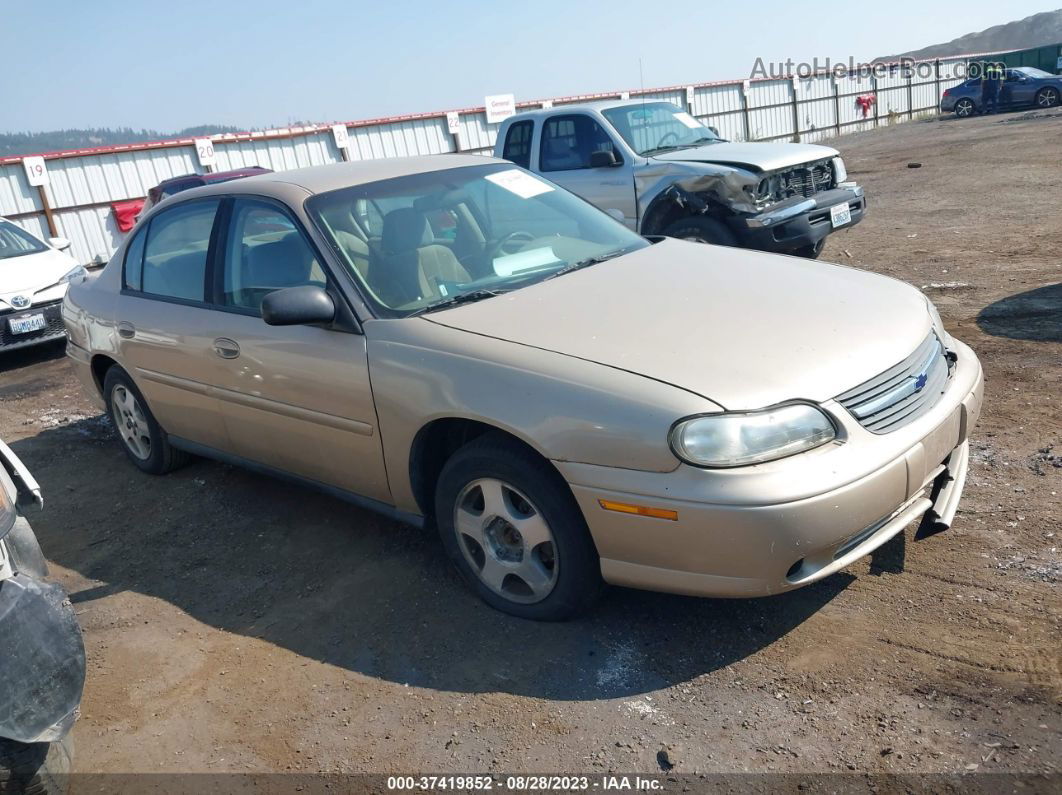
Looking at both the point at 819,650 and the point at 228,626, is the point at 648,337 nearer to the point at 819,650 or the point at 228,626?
the point at 819,650

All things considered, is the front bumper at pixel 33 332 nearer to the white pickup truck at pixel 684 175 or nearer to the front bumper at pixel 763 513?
the white pickup truck at pixel 684 175

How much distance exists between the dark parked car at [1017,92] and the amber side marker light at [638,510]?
3387cm

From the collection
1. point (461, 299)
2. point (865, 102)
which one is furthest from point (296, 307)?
point (865, 102)

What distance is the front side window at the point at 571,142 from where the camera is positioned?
9.05 metres

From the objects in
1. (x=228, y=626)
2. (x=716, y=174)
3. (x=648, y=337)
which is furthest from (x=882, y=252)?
(x=228, y=626)

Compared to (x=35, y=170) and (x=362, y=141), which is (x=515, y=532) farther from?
(x=362, y=141)

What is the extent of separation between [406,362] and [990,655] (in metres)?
2.25

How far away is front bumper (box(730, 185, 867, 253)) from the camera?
7.88 meters

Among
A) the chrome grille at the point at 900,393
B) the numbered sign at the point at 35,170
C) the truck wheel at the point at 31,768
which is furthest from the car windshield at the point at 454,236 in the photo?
the numbered sign at the point at 35,170

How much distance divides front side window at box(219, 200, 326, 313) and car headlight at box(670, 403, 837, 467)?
181cm

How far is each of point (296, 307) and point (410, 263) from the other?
21.4 inches

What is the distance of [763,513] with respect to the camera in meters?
2.72

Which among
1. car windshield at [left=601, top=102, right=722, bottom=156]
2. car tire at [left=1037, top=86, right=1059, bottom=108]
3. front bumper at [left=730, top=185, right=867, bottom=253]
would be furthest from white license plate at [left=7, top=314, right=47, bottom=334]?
car tire at [left=1037, top=86, right=1059, bottom=108]

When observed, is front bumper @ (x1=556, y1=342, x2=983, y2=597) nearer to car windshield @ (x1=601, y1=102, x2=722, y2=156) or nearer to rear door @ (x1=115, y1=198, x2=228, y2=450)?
rear door @ (x1=115, y1=198, x2=228, y2=450)
